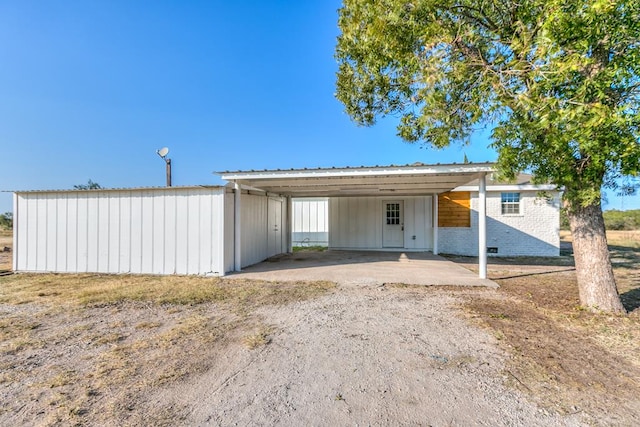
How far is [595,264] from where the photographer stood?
4305 mm

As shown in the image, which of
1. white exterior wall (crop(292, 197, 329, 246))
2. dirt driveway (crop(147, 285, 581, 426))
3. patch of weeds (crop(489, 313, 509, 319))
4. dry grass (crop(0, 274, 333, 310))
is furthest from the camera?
white exterior wall (crop(292, 197, 329, 246))

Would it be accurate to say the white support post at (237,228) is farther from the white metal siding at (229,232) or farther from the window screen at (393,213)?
the window screen at (393,213)

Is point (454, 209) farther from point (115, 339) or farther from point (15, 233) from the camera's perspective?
point (15, 233)

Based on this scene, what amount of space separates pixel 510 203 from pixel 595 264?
7657 millimetres

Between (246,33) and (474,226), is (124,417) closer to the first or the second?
(474,226)

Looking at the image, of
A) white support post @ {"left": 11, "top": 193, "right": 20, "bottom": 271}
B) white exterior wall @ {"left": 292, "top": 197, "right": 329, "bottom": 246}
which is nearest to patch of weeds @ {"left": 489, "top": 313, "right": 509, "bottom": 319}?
white exterior wall @ {"left": 292, "top": 197, "right": 329, "bottom": 246}

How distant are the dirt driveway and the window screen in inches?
335

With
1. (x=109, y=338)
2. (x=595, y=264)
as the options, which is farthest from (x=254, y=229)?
(x=595, y=264)

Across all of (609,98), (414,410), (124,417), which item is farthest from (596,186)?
(124,417)

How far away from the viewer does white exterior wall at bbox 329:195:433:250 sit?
1205 cm

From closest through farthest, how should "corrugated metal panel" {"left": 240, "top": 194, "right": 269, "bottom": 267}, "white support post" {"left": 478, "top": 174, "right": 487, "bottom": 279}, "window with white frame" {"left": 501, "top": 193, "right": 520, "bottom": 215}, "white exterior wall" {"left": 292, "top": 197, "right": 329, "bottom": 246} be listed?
"white support post" {"left": 478, "top": 174, "right": 487, "bottom": 279} < "corrugated metal panel" {"left": 240, "top": 194, "right": 269, "bottom": 267} < "window with white frame" {"left": 501, "top": 193, "right": 520, "bottom": 215} < "white exterior wall" {"left": 292, "top": 197, "right": 329, "bottom": 246}

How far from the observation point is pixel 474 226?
11.3m

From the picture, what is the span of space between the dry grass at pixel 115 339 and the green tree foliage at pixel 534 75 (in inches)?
166

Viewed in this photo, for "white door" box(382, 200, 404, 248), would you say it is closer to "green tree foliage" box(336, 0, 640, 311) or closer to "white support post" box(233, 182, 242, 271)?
"green tree foliage" box(336, 0, 640, 311)
